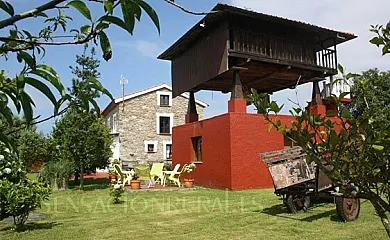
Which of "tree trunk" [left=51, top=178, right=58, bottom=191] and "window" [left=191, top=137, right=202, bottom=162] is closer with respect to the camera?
"tree trunk" [left=51, top=178, right=58, bottom=191]

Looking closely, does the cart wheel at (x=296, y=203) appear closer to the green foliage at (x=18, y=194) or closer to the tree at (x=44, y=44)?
the green foliage at (x=18, y=194)

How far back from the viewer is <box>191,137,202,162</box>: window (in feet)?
63.6

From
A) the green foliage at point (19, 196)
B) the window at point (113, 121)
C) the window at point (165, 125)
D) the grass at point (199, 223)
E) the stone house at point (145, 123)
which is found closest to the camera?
the grass at point (199, 223)

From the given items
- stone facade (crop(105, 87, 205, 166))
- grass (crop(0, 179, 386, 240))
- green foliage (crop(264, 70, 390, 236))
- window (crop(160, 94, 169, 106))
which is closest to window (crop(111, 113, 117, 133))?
stone facade (crop(105, 87, 205, 166))

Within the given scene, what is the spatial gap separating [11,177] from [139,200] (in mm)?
5089

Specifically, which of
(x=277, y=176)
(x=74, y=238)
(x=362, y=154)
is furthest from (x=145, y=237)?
(x=362, y=154)

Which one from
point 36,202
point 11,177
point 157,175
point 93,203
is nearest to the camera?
point 36,202

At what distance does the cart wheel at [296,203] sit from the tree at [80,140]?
11.4m

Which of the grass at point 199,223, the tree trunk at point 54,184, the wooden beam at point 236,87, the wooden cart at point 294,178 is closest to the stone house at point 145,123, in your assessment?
the tree trunk at point 54,184

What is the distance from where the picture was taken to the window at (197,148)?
763 inches

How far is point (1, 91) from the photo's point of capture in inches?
42.1

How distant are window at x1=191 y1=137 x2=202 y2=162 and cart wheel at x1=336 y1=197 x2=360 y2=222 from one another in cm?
1153

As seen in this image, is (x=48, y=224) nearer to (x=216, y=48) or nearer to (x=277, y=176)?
(x=277, y=176)

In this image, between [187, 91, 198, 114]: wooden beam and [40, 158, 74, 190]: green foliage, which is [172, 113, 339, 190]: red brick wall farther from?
[40, 158, 74, 190]: green foliage
